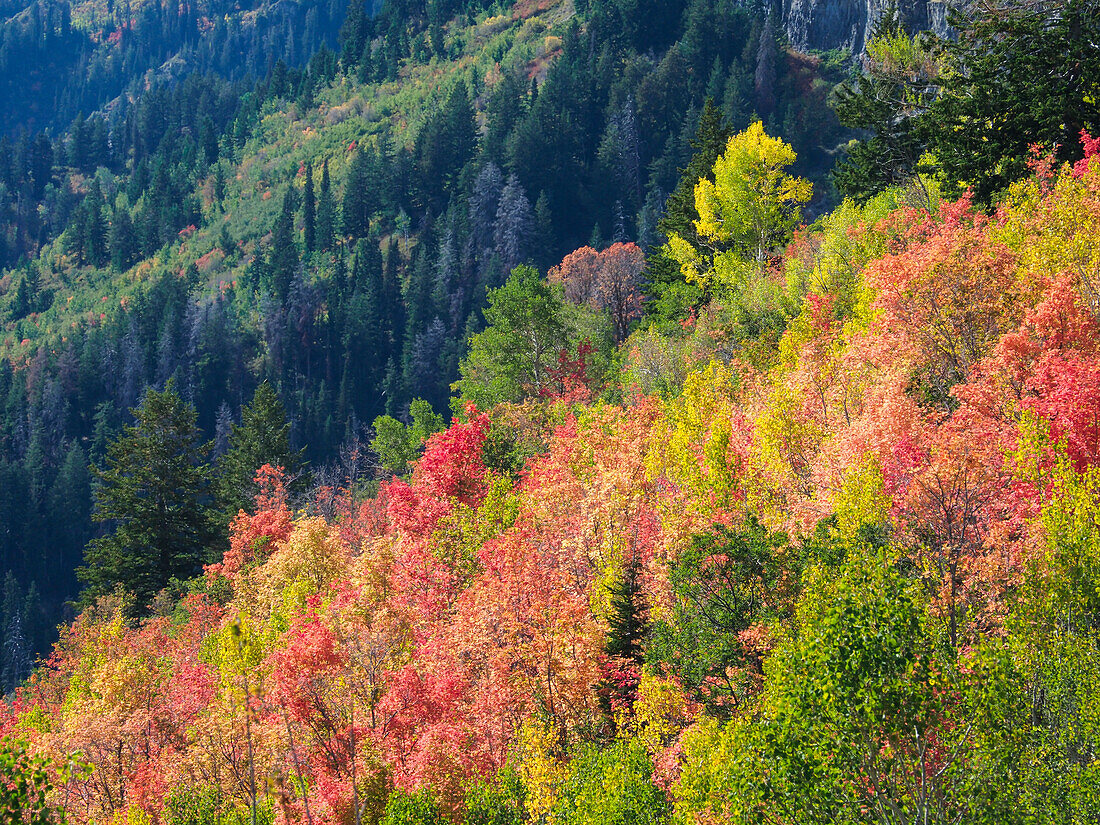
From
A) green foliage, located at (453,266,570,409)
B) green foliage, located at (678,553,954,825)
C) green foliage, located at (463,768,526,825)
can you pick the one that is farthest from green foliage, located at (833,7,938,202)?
green foliage, located at (463,768,526,825)

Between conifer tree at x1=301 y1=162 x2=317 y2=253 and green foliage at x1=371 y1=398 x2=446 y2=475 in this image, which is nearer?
green foliage at x1=371 y1=398 x2=446 y2=475

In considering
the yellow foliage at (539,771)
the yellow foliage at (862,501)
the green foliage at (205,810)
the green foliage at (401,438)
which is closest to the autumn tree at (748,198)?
the green foliage at (401,438)

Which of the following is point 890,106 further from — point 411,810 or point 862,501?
point 411,810

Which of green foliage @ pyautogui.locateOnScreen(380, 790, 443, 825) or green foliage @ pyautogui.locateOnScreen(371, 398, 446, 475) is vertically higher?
green foliage @ pyautogui.locateOnScreen(380, 790, 443, 825)

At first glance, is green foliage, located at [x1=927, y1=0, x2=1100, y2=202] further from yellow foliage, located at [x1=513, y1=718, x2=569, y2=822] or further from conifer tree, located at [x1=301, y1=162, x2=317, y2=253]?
conifer tree, located at [x1=301, y1=162, x2=317, y2=253]

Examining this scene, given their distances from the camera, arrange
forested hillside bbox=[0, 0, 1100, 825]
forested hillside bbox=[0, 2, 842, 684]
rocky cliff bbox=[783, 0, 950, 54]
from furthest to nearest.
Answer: forested hillside bbox=[0, 2, 842, 684] → rocky cliff bbox=[783, 0, 950, 54] → forested hillside bbox=[0, 0, 1100, 825]

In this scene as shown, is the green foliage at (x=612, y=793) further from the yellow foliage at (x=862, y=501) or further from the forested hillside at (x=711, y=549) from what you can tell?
the yellow foliage at (x=862, y=501)

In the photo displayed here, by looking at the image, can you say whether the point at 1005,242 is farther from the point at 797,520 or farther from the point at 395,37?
the point at 395,37

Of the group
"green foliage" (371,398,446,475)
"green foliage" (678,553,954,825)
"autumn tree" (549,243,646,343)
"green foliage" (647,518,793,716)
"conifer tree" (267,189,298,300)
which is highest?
"green foliage" (678,553,954,825)

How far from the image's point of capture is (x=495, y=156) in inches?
5851

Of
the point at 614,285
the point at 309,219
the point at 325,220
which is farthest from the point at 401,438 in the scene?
the point at 309,219

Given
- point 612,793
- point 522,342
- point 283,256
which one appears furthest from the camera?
point 283,256

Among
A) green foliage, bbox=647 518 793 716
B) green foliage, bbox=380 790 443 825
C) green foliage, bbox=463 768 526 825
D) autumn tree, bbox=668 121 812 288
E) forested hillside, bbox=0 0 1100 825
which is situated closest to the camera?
forested hillside, bbox=0 0 1100 825

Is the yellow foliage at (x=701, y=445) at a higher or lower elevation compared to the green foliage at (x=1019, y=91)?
lower
